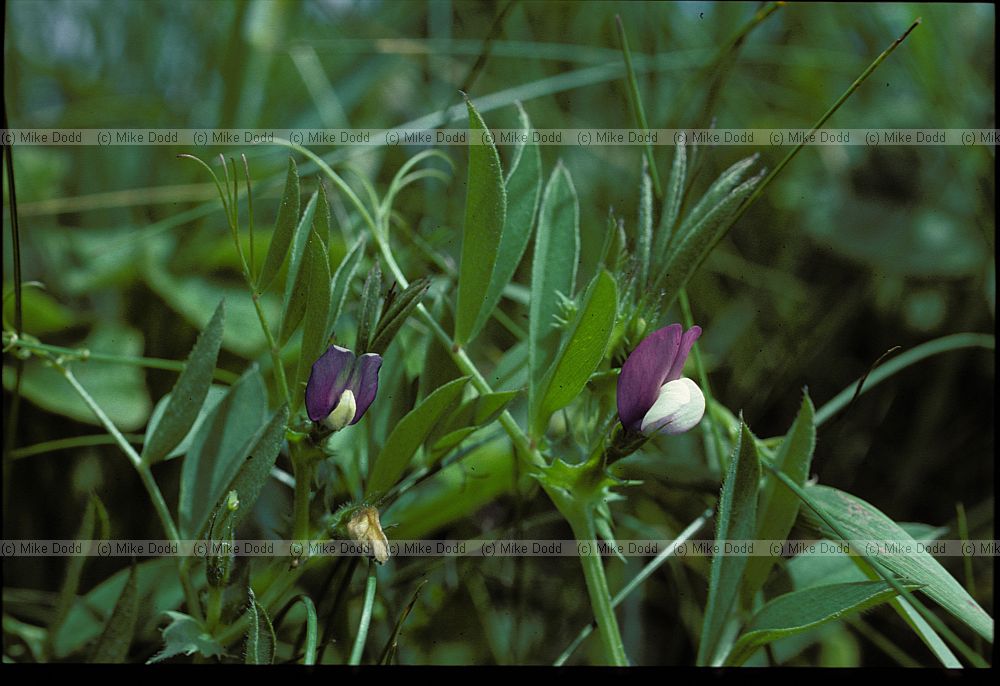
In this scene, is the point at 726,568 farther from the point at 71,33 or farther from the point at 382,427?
the point at 71,33

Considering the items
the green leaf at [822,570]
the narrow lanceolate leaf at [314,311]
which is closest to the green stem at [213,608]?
the narrow lanceolate leaf at [314,311]

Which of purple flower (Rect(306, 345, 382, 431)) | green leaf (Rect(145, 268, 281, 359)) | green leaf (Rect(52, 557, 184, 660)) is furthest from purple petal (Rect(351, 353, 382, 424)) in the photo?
green leaf (Rect(145, 268, 281, 359))

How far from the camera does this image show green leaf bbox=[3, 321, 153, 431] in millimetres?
695

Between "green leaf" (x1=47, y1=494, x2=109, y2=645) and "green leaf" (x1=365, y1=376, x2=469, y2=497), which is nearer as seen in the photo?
"green leaf" (x1=365, y1=376, x2=469, y2=497)

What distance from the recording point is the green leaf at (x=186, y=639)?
424mm

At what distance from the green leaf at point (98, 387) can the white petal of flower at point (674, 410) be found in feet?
1.58

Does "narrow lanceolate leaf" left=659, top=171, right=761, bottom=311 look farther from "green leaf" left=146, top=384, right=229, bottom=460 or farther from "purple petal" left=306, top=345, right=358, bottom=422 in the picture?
"green leaf" left=146, top=384, right=229, bottom=460

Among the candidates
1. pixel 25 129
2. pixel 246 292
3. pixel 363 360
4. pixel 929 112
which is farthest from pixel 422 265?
pixel 929 112

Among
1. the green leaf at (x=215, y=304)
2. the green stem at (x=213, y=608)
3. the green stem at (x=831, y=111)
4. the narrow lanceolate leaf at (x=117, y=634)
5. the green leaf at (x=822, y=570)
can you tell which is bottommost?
the narrow lanceolate leaf at (x=117, y=634)

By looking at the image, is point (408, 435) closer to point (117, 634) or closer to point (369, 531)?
point (369, 531)

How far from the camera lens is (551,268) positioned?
1.69ft

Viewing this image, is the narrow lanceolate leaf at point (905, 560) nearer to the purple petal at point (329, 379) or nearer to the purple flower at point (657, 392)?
the purple flower at point (657, 392)

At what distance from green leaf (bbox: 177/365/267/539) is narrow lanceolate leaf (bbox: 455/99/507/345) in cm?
14

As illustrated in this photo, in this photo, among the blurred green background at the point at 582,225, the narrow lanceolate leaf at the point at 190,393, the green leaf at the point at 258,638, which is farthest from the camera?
the blurred green background at the point at 582,225
